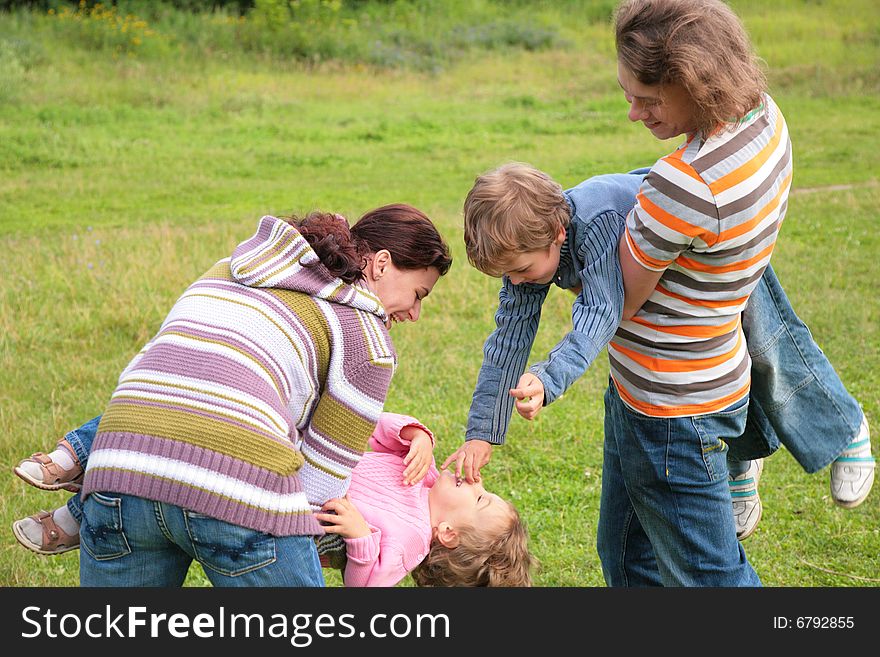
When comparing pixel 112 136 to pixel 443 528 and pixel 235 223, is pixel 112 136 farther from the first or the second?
Result: pixel 443 528

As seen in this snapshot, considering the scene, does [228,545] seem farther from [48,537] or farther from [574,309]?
[574,309]

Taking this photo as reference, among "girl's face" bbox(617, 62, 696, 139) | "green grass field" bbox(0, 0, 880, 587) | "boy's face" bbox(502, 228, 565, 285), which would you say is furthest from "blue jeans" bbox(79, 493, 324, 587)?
"green grass field" bbox(0, 0, 880, 587)

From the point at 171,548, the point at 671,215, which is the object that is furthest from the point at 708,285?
the point at 171,548

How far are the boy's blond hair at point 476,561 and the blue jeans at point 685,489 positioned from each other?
436 millimetres

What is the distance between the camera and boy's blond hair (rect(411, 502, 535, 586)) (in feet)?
→ 10.0

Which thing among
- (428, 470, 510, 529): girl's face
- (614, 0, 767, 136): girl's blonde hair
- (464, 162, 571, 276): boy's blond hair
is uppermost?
(614, 0, 767, 136): girl's blonde hair

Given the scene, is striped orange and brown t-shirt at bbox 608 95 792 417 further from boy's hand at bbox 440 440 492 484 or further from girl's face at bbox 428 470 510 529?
girl's face at bbox 428 470 510 529

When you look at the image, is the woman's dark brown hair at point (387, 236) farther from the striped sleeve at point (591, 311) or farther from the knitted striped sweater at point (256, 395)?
the striped sleeve at point (591, 311)

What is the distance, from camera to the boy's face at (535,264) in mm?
2502

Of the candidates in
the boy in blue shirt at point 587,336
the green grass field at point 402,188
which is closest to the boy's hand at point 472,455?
the boy in blue shirt at point 587,336

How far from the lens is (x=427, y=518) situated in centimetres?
299

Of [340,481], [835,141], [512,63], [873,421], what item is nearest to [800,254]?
[873,421]

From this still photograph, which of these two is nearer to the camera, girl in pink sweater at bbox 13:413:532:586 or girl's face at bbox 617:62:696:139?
girl's face at bbox 617:62:696:139

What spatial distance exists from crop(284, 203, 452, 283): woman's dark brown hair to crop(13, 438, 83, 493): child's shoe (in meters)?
0.85
